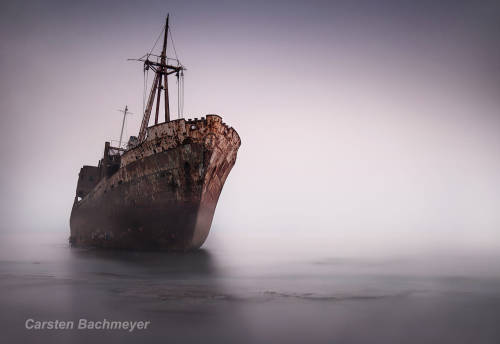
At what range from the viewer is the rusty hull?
12.0 meters

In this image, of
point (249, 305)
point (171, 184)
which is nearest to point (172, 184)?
point (171, 184)

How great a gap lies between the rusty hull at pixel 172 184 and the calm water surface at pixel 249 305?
2.44 metres

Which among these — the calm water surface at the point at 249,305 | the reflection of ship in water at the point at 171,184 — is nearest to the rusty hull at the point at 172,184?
the reflection of ship in water at the point at 171,184

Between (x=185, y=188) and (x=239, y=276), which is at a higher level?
(x=185, y=188)

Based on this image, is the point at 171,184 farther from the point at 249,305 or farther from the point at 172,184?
the point at 249,305

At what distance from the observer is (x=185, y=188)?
480 inches

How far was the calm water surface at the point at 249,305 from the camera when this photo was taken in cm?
432

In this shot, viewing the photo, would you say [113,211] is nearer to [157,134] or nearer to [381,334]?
[157,134]

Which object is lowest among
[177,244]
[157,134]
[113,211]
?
[177,244]

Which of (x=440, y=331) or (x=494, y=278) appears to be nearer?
(x=440, y=331)

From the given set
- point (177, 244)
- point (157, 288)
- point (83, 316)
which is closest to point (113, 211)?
point (177, 244)

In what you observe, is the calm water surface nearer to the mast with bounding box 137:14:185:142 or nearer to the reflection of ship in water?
the reflection of ship in water

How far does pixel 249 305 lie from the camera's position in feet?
19.2

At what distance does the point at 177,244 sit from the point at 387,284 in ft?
25.2
